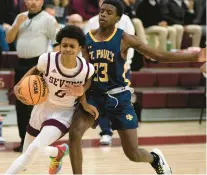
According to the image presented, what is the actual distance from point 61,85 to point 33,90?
0.85ft

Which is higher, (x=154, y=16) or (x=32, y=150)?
(x=154, y=16)

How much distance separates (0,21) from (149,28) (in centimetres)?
277

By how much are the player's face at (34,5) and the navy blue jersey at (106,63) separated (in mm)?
1809

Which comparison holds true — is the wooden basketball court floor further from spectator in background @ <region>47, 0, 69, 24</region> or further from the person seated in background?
the person seated in background

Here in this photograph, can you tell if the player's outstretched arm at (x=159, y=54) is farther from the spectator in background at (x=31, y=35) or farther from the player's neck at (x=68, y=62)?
the spectator in background at (x=31, y=35)

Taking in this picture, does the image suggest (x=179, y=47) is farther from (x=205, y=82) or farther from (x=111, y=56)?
(x=111, y=56)

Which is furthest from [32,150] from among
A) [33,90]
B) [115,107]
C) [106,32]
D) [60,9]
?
[60,9]

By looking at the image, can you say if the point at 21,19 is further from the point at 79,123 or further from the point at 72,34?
the point at 79,123

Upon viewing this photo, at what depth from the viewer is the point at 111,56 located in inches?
215

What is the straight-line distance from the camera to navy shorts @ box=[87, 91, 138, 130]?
5434mm

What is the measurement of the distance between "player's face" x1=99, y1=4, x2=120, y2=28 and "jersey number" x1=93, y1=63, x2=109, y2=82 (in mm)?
353

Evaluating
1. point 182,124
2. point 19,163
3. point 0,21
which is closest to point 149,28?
point 182,124

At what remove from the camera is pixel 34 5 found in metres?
7.07

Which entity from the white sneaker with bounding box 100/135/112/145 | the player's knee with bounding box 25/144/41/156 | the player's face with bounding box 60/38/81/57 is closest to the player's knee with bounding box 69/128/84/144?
the player's knee with bounding box 25/144/41/156
